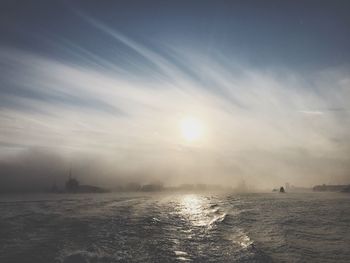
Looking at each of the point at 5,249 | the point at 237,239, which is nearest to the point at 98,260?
the point at 5,249

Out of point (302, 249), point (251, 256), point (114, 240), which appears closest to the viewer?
point (251, 256)

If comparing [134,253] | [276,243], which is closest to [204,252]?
[134,253]

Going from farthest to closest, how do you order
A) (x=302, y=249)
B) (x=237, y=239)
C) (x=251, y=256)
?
(x=237, y=239), (x=302, y=249), (x=251, y=256)

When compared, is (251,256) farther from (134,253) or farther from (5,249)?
(5,249)

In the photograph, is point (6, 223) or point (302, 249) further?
point (6, 223)

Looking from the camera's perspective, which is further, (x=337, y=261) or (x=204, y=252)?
(x=204, y=252)

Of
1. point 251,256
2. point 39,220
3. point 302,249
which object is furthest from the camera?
point 39,220

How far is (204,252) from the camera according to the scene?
16344 millimetres

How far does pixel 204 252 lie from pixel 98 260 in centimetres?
611

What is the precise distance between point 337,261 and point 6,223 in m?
25.0

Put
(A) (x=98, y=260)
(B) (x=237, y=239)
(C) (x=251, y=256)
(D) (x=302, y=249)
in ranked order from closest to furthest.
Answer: (A) (x=98, y=260) < (C) (x=251, y=256) < (D) (x=302, y=249) < (B) (x=237, y=239)

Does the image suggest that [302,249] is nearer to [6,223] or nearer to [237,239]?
[237,239]

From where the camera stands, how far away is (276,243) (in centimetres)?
1889

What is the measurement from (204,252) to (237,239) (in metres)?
5.05
